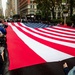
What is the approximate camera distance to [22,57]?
7.13m

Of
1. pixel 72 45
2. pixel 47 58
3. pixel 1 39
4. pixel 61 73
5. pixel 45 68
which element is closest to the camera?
pixel 61 73

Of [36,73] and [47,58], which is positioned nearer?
[36,73]

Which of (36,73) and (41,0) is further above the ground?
(41,0)

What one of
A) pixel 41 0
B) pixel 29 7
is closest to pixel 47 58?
pixel 41 0

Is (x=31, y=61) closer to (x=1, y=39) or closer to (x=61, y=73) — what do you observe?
(x=61, y=73)

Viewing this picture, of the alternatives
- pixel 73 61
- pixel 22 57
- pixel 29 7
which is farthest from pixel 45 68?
pixel 29 7

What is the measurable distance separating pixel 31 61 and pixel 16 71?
2.93ft

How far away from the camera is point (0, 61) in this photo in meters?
5.76

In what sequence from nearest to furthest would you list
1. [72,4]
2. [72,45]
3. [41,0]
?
[72,45]
[72,4]
[41,0]

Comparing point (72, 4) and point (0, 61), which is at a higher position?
point (72, 4)

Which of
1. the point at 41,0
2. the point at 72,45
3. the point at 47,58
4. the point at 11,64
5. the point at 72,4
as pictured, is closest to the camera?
the point at 11,64

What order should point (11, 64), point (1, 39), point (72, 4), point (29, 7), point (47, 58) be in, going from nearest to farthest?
point (11, 64) < point (47, 58) < point (1, 39) < point (72, 4) < point (29, 7)

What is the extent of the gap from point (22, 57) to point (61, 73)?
1873mm

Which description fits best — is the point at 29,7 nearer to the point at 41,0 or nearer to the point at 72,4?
the point at 41,0
